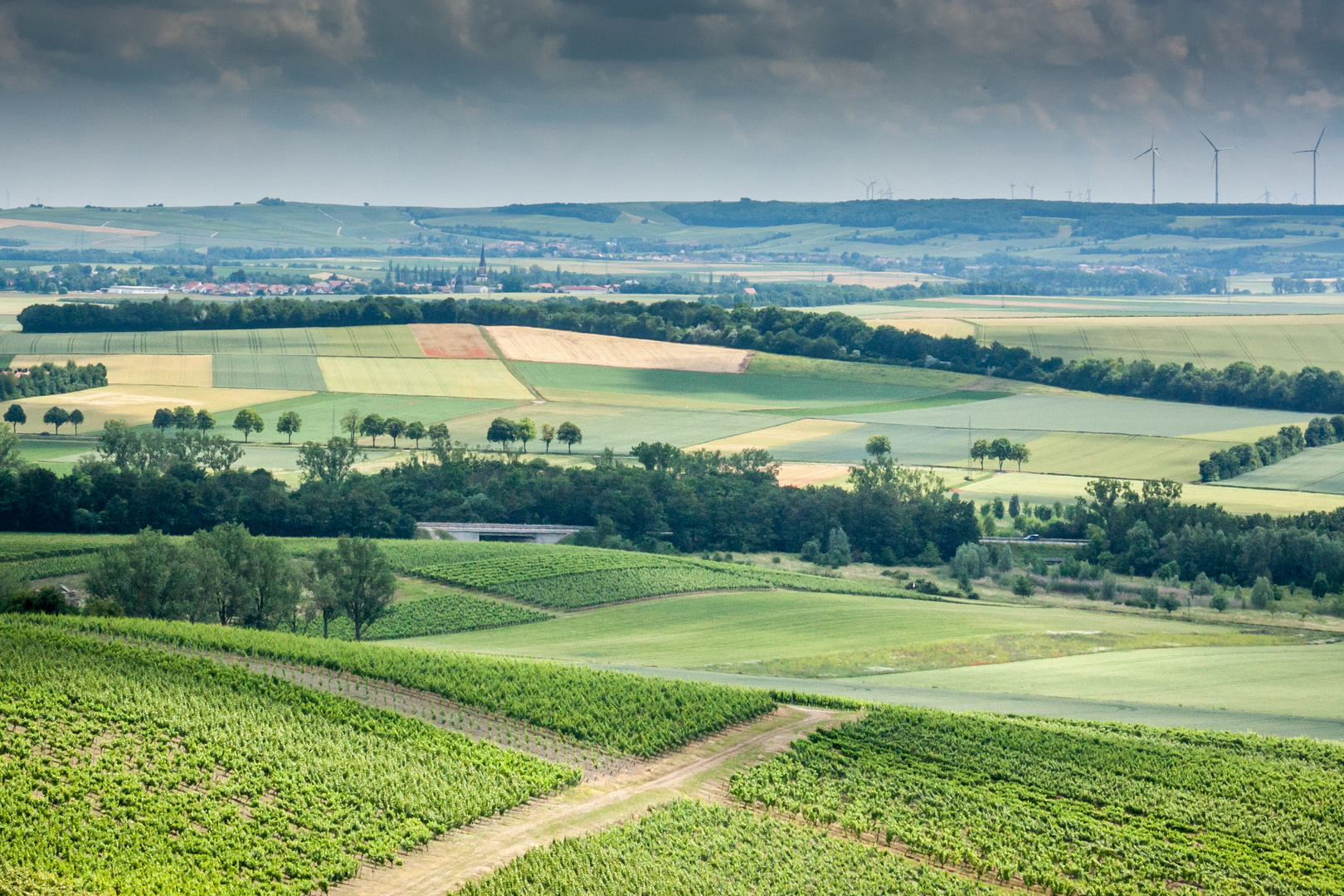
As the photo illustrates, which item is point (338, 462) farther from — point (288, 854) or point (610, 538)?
point (288, 854)

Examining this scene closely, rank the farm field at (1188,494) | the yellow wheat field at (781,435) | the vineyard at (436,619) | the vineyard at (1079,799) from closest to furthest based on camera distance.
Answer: the vineyard at (1079,799)
the vineyard at (436,619)
the farm field at (1188,494)
the yellow wheat field at (781,435)

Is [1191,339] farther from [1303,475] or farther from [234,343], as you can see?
[234,343]

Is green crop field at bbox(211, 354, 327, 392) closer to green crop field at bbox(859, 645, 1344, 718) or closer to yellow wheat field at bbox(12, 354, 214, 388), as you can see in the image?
yellow wheat field at bbox(12, 354, 214, 388)

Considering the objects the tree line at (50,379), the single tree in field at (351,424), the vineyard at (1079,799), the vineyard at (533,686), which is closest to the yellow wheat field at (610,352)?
the single tree in field at (351,424)

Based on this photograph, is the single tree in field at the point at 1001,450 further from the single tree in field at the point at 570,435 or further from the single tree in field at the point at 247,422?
the single tree in field at the point at 247,422

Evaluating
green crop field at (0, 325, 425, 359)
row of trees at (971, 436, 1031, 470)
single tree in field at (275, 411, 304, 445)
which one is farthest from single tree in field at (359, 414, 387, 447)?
row of trees at (971, 436, 1031, 470)

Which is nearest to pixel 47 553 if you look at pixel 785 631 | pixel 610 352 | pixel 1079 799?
pixel 785 631

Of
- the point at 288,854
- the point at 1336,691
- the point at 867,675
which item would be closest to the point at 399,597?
the point at 867,675
